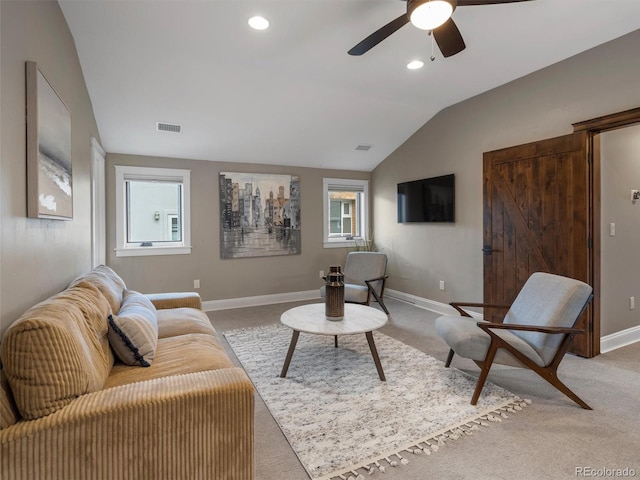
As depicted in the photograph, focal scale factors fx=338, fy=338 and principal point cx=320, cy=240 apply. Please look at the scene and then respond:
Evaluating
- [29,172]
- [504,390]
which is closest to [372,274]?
[504,390]

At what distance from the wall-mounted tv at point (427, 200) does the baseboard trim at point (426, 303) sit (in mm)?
1145

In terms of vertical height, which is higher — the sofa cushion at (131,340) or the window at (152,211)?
the window at (152,211)

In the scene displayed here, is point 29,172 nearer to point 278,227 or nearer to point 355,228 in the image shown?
point 278,227

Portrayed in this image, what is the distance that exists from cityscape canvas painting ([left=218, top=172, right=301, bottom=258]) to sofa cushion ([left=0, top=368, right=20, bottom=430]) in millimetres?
3819

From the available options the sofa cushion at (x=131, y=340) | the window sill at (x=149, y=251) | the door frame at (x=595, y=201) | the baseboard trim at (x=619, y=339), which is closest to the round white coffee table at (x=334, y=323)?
the sofa cushion at (x=131, y=340)

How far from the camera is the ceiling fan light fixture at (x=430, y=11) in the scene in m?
1.78

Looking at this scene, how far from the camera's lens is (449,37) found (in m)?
2.17

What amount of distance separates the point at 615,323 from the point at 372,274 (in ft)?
8.68

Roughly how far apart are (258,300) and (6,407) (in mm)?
4085

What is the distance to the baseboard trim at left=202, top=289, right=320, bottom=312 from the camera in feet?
16.0

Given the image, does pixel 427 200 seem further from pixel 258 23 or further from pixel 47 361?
pixel 47 361

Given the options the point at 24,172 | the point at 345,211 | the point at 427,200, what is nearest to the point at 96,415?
the point at 24,172

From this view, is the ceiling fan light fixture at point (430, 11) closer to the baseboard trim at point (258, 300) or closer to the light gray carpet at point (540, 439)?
the light gray carpet at point (540, 439)

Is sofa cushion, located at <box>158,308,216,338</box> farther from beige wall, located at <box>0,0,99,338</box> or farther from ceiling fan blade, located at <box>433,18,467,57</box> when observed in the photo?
ceiling fan blade, located at <box>433,18,467,57</box>
